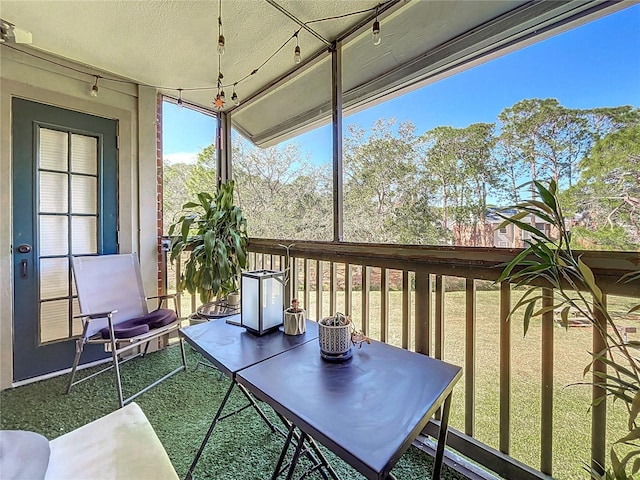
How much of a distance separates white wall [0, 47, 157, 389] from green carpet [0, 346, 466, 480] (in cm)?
56

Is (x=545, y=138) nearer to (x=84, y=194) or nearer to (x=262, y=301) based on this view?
(x=262, y=301)

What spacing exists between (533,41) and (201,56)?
236 cm

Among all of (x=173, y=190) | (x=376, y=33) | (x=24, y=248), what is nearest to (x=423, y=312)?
(x=376, y=33)

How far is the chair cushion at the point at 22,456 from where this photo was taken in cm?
71

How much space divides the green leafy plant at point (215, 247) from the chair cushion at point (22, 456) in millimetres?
1862

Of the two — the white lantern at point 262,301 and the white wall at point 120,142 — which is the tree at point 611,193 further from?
the white wall at point 120,142

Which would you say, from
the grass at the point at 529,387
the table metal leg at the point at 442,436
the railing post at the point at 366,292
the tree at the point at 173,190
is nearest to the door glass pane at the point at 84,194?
the tree at the point at 173,190

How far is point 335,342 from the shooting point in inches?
44.9

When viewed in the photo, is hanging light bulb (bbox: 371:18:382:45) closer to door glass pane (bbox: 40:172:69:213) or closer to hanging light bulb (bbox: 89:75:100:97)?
hanging light bulb (bbox: 89:75:100:97)

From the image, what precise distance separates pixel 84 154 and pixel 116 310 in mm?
1481

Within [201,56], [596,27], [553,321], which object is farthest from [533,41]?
[201,56]

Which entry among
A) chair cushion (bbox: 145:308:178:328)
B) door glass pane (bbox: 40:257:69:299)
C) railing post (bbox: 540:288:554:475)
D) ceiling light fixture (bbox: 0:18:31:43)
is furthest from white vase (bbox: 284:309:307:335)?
ceiling light fixture (bbox: 0:18:31:43)

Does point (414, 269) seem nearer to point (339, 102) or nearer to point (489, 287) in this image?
point (489, 287)

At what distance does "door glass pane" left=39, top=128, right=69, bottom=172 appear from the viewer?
249cm
